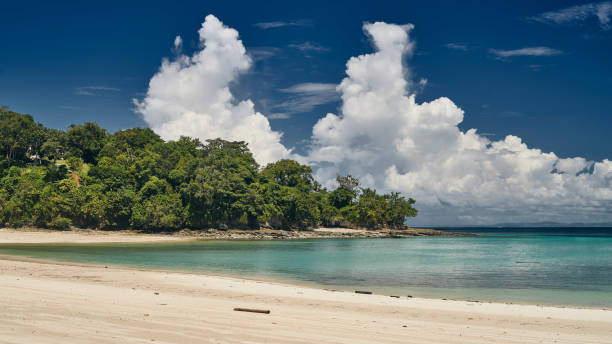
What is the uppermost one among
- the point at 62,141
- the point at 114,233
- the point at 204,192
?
the point at 62,141

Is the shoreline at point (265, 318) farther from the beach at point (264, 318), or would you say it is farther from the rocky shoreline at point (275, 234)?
the rocky shoreline at point (275, 234)

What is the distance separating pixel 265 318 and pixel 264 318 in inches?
1.1

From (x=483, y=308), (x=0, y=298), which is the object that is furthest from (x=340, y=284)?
(x=0, y=298)

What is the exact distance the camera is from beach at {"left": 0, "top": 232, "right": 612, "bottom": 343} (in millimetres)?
7477

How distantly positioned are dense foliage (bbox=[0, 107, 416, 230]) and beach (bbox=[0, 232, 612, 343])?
54670 mm

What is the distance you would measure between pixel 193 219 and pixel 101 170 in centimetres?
1901

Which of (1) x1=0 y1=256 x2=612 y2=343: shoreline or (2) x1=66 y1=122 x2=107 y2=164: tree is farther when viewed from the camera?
(2) x1=66 y1=122 x2=107 y2=164: tree

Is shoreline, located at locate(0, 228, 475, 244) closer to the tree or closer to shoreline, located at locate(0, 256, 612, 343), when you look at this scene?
the tree

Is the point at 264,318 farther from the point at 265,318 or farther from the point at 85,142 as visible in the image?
the point at 85,142

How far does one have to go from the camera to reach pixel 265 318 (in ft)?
31.8

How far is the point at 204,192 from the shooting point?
6975 cm

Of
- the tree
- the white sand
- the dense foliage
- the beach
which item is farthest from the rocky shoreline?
the beach

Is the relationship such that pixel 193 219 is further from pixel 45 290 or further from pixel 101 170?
pixel 45 290

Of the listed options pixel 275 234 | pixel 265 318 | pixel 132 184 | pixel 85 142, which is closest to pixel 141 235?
pixel 132 184
